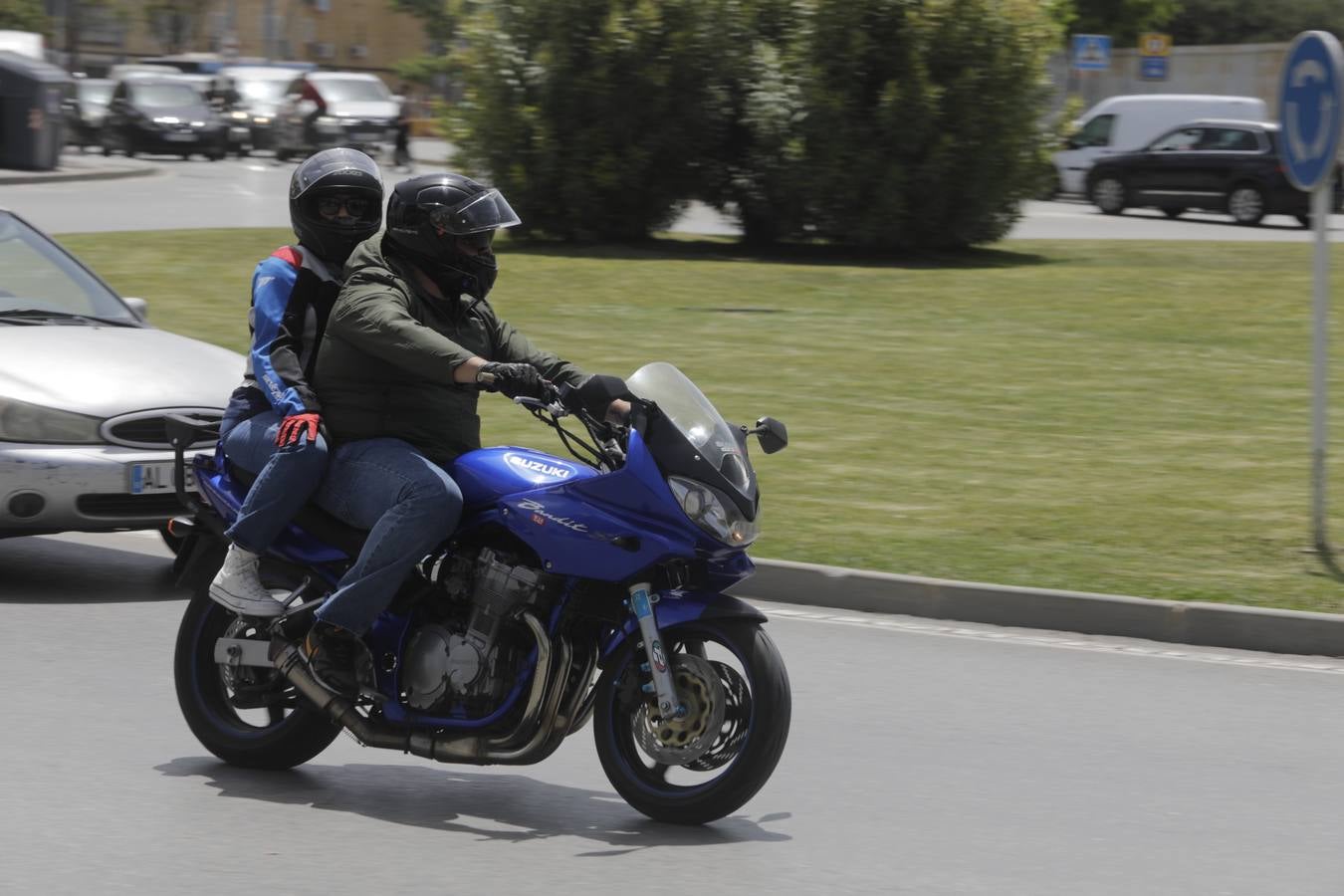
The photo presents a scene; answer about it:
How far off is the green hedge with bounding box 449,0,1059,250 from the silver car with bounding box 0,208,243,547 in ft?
48.5

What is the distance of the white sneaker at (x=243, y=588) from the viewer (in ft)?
18.9

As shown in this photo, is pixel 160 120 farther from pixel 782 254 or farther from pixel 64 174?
pixel 782 254

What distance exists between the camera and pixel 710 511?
16.8ft

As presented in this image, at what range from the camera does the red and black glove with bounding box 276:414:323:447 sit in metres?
5.54

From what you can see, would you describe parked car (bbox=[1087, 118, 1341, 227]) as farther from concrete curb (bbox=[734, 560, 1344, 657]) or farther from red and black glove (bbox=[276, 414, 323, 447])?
red and black glove (bbox=[276, 414, 323, 447])

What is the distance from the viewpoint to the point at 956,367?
1522 cm

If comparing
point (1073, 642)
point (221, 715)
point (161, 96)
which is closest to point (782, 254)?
point (1073, 642)

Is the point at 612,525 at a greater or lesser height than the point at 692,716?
greater

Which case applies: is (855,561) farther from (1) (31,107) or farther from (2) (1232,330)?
(1) (31,107)

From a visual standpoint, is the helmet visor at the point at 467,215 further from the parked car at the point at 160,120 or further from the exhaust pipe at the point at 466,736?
the parked car at the point at 160,120

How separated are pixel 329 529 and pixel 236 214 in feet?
76.0

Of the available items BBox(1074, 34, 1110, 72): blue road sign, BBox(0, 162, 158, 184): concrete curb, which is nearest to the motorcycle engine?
BBox(0, 162, 158, 184): concrete curb

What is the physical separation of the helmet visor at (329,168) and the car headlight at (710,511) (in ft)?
5.03

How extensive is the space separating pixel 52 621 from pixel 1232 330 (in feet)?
38.4
